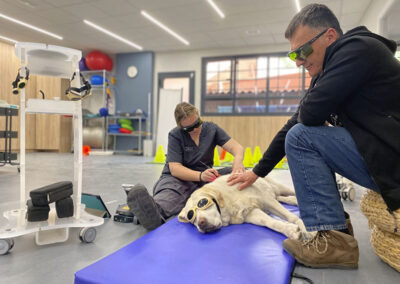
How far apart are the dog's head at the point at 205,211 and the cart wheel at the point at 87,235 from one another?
1.58ft

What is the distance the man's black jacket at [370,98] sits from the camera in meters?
1.05

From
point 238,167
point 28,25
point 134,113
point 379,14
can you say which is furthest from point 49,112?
point 134,113

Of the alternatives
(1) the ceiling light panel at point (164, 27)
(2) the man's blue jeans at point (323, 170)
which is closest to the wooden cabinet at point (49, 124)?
(1) the ceiling light panel at point (164, 27)

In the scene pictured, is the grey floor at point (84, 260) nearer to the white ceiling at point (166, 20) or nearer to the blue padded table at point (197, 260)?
the blue padded table at point (197, 260)

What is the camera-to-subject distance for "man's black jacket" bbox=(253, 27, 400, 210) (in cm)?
105

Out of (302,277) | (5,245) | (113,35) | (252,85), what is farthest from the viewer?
(252,85)

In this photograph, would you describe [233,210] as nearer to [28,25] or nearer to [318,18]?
[318,18]

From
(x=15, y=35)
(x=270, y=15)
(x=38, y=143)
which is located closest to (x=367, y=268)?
(x=270, y=15)

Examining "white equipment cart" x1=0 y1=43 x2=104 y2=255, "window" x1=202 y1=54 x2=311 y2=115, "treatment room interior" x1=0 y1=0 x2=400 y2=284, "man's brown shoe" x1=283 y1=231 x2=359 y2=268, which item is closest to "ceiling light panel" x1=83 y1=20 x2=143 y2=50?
"treatment room interior" x1=0 y1=0 x2=400 y2=284

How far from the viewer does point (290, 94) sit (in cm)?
823

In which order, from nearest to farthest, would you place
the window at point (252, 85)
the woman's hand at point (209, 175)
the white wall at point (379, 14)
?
the woman's hand at point (209, 175) → the white wall at point (379, 14) → the window at point (252, 85)

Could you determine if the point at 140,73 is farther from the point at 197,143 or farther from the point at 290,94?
the point at 197,143

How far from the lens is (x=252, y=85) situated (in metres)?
8.64

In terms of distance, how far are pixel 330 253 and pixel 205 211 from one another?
60 centimetres
